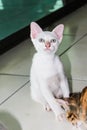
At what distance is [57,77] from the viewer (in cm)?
98

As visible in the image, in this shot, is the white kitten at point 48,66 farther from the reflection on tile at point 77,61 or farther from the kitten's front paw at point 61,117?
the reflection on tile at point 77,61

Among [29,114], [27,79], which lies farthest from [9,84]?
[29,114]

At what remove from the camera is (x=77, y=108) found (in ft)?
2.97

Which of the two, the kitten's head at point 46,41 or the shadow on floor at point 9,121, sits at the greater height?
the kitten's head at point 46,41

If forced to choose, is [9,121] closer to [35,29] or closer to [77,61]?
[35,29]

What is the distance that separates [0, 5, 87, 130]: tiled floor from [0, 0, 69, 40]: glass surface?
0.36 feet

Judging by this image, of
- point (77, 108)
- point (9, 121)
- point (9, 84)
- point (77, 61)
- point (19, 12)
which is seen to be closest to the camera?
point (77, 108)

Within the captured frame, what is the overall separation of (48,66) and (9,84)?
1.22ft

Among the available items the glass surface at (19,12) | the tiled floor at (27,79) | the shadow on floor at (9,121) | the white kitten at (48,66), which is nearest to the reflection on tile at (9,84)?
the tiled floor at (27,79)

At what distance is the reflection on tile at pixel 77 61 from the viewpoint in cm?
134

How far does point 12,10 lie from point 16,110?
918mm

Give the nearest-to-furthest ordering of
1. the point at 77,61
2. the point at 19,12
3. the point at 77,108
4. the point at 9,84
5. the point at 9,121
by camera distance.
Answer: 1. the point at 77,108
2. the point at 9,121
3. the point at 9,84
4. the point at 77,61
5. the point at 19,12

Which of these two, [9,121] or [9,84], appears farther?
[9,84]

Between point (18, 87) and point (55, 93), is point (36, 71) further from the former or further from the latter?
point (18, 87)
